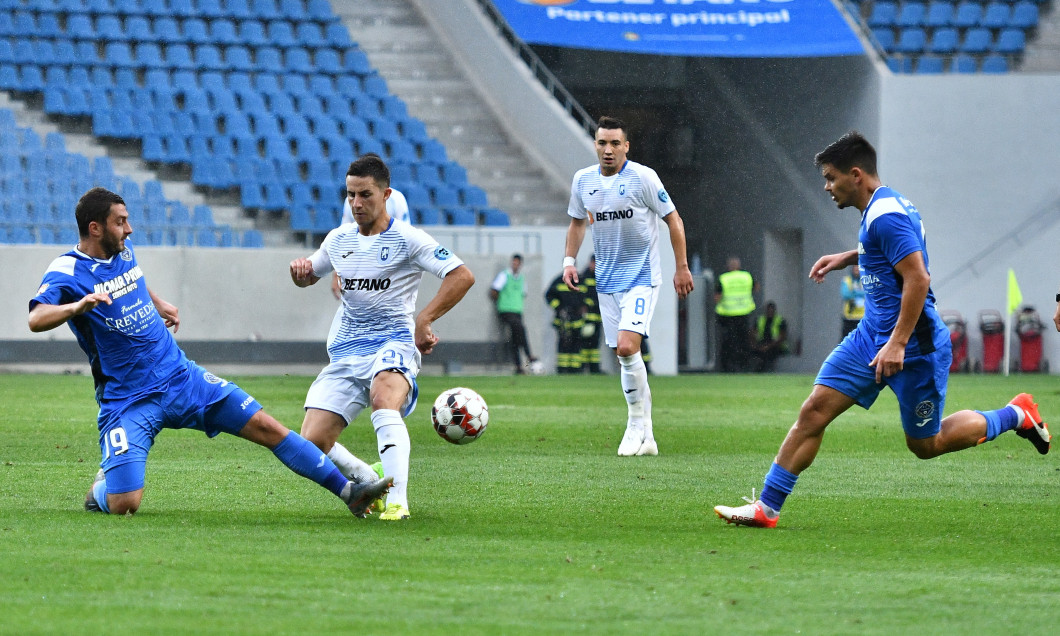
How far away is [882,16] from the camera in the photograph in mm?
26297

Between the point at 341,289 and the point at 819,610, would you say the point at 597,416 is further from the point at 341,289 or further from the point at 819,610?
the point at 819,610

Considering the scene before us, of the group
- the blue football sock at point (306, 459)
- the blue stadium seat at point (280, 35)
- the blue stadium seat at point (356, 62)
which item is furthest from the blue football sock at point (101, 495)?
the blue stadium seat at point (280, 35)

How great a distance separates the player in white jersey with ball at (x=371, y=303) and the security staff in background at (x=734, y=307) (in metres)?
16.5

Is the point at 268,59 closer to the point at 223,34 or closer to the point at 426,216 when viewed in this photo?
the point at 223,34

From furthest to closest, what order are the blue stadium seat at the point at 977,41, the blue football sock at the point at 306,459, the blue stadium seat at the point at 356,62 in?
the blue stadium seat at the point at 977,41
the blue stadium seat at the point at 356,62
the blue football sock at the point at 306,459

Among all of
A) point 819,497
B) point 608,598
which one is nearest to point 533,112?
point 819,497

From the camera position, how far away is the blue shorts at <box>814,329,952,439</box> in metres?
5.58

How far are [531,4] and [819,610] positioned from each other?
2110 cm

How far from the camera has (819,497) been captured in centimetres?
677

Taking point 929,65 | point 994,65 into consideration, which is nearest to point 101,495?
point 929,65

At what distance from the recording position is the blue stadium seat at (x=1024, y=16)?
86.1 ft

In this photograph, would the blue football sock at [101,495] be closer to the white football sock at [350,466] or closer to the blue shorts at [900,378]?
the white football sock at [350,466]

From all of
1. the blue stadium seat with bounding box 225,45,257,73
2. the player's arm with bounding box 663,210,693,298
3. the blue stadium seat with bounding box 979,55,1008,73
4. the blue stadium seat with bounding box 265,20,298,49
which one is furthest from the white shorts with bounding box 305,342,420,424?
the blue stadium seat with bounding box 979,55,1008,73

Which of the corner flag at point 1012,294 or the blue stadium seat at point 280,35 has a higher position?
the blue stadium seat at point 280,35
